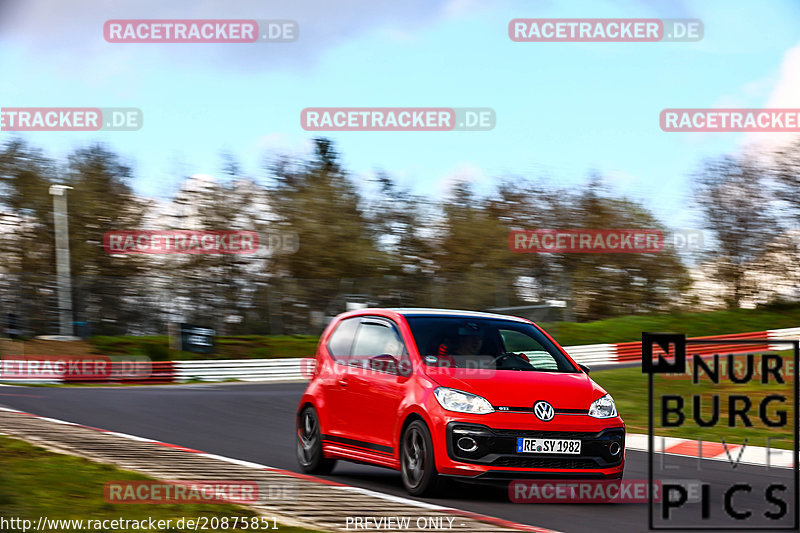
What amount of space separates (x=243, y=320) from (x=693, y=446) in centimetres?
2187

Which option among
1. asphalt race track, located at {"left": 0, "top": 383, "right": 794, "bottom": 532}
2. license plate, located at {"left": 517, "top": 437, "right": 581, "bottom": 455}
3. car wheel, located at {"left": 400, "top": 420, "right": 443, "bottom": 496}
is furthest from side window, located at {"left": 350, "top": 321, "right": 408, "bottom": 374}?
license plate, located at {"left": 517, "top": 437, "right": 581, "bottom": 455}

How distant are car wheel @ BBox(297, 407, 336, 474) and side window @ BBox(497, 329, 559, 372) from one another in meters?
2.06

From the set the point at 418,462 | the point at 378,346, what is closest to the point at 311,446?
the point at 378,346

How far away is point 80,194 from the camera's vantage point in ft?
130

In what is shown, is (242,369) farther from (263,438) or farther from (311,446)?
(311,446)

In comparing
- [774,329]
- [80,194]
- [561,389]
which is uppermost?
[80,194]

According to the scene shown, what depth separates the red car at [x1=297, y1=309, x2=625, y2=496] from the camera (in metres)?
8.13

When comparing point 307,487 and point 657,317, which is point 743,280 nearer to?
point 657,317

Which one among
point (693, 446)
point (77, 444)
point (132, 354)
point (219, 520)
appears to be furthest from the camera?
point (132, 354)

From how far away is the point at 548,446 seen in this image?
816cm

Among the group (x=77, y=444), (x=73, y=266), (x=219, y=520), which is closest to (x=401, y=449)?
(x=219, y=520)

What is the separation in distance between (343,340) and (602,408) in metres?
2.70

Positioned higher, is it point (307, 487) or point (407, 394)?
point (407, 394)

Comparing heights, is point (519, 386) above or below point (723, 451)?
above
